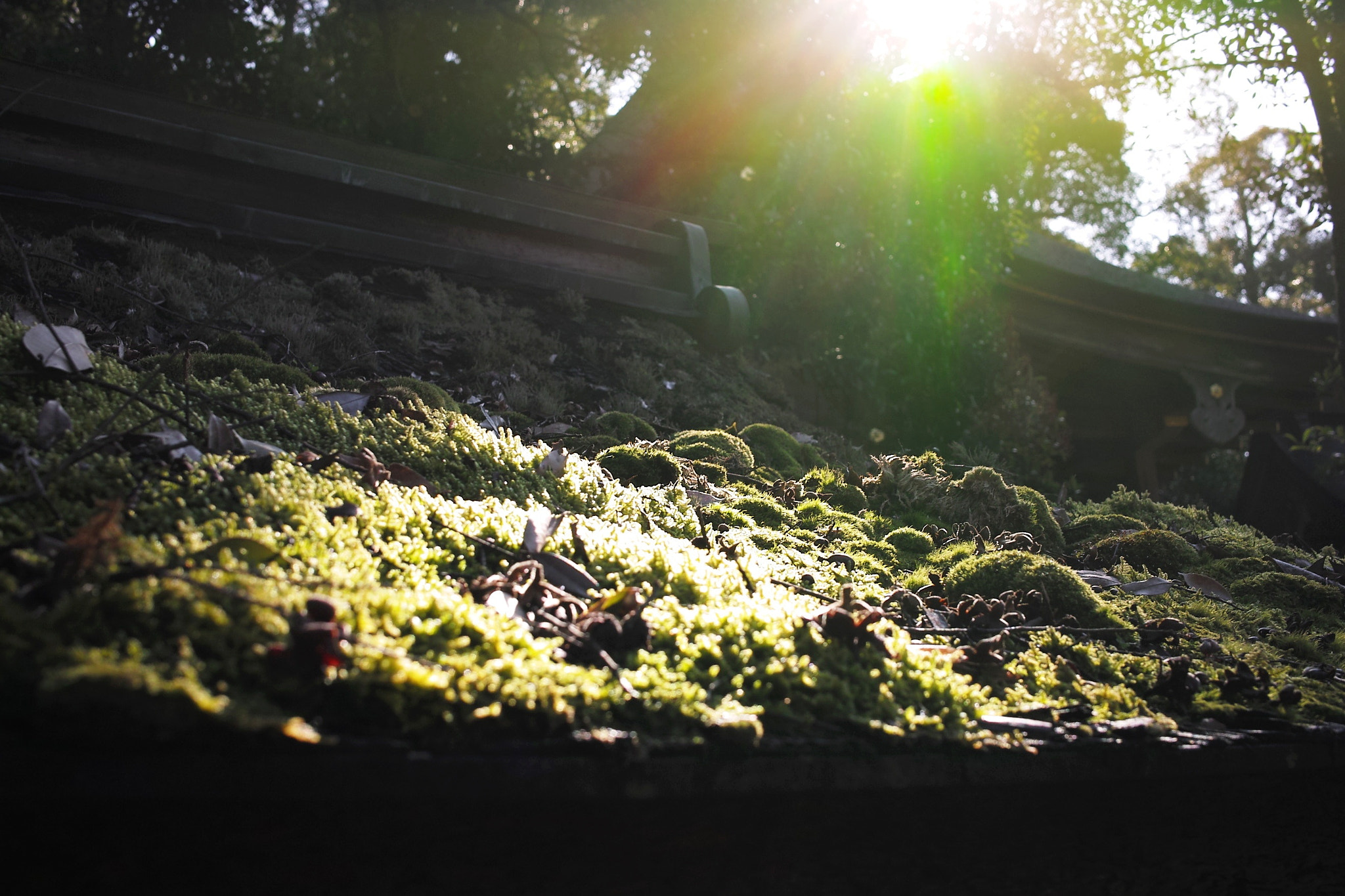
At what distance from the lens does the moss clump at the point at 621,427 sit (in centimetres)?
392

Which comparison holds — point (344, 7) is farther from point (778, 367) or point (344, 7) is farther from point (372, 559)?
point (372, 559)

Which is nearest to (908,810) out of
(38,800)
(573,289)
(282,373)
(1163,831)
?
(1163,831)

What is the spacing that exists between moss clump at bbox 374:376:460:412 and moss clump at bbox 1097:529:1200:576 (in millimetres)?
2876

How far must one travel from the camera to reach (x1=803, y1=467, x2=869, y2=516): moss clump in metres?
3.77

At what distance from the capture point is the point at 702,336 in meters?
6.34

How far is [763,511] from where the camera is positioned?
317 cm

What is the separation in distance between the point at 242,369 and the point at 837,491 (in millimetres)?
2560

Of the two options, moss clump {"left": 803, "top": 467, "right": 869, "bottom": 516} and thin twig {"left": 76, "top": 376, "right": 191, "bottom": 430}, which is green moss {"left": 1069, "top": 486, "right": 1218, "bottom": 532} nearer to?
moss clump {"left": 803, "top": 467, "right": 869, "bottom": 516}

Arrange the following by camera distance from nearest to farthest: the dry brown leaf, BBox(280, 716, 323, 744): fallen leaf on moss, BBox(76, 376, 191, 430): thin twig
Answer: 1. BBox(280, 716, 323, 744): fallen leaf on moss
2. the dry brown leaf
3. BBox(76, 376, 191, 430): thin twig

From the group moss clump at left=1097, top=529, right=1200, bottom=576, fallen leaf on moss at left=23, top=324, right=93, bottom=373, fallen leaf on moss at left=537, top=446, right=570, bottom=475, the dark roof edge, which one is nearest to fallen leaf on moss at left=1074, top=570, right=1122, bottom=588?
moss clump at left=1097, top=529, right=1200, bottom=576

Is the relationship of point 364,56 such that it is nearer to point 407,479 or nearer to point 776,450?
point 776,450

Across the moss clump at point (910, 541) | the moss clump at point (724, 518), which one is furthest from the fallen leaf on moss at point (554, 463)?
the moss clump at point (910, 541)

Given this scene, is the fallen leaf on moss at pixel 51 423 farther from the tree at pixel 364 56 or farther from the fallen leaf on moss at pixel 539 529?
the tree at pixel 364 56

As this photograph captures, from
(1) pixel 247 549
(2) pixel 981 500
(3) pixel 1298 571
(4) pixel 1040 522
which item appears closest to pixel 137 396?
(1) pixel 247 549
